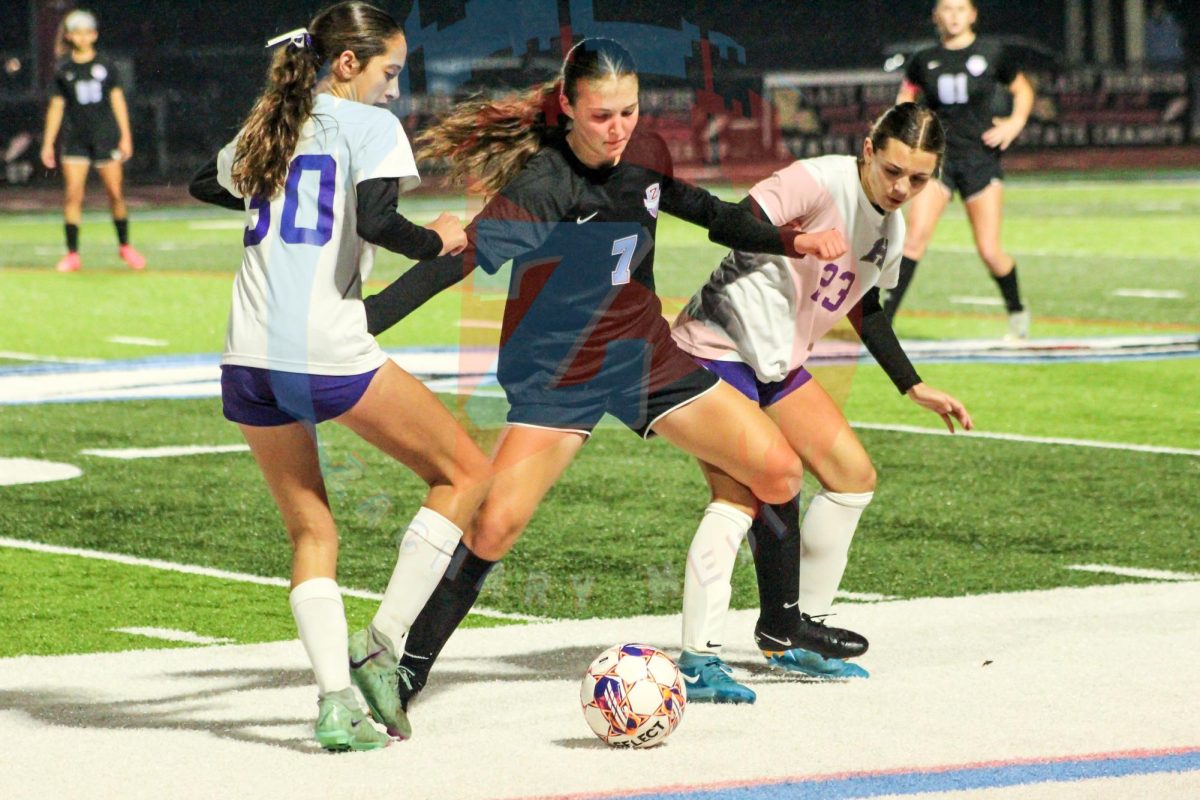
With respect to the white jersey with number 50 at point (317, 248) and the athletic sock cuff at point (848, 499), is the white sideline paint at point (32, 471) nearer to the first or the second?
the athletic sock cuff at point (848, 499)

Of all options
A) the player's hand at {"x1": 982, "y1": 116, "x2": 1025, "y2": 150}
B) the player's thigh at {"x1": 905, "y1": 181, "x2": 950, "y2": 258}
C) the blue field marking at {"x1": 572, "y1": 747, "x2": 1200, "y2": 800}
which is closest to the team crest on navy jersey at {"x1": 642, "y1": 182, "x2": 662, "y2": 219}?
the blue field marking at {"x1": 572, "y1": 747, "x2": 1200, "y2": 800}

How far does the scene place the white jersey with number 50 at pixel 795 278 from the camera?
657cm

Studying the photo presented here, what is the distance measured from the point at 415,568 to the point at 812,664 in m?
1.41

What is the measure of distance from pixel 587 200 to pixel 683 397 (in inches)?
26.1

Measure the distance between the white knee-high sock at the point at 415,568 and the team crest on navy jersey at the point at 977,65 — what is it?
391 inches

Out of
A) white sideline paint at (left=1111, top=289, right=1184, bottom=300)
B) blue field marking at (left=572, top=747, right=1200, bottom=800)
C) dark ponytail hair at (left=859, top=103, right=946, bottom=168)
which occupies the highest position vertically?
dark ponytail hair at (left=859, top=103, right=946, bottom=168)

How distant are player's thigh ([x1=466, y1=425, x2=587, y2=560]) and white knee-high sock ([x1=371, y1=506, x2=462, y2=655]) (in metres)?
0.16

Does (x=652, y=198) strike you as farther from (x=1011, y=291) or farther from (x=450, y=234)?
(x=1011, y=291)

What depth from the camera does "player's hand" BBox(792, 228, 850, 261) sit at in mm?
6258

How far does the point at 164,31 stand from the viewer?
43875 millimetres

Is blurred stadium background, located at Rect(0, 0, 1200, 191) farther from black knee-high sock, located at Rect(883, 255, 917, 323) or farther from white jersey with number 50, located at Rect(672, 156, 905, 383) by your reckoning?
white jersey with number 50, located at Rect(672, 156, 905, 383)

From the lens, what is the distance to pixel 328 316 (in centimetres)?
556

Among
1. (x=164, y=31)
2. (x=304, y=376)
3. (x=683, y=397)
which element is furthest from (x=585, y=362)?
(x=164, y=31)

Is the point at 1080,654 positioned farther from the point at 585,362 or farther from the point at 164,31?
the point at 164,31
